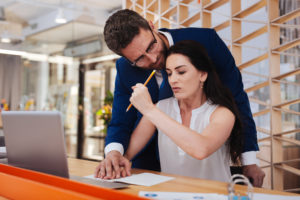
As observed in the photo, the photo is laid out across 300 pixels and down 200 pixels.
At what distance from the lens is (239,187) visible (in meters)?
1.01

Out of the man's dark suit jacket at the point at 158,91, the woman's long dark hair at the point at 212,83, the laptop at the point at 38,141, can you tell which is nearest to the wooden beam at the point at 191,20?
the man's dark suit jacket at the point at 158,91

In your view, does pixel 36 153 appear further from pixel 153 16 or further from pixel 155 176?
pixel 153 16

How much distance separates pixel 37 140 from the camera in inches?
37.8

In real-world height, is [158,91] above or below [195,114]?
above

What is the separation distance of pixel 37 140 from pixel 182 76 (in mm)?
797

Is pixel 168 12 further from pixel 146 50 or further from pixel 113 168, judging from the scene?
pixel 113 168

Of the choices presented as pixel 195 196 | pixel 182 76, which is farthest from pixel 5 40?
pixel 195 196

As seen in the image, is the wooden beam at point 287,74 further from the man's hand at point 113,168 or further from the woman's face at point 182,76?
the man's hand at point 113,168

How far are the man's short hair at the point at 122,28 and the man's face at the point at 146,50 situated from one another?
0.02 meters

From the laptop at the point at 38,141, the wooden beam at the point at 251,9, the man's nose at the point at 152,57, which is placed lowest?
the laptop at the point at 38,141

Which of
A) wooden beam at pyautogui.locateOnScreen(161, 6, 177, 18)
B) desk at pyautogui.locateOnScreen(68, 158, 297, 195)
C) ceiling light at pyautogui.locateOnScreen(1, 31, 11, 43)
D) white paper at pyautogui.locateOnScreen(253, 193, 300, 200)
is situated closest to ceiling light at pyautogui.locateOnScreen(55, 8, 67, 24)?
ceiling light at pyautogui.locateOnScreen(1, 31, 11, 43)

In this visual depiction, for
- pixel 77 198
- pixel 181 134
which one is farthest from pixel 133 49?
pixel 77 198

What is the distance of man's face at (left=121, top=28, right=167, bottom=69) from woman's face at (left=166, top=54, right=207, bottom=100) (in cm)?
6

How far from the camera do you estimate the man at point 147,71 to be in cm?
145
